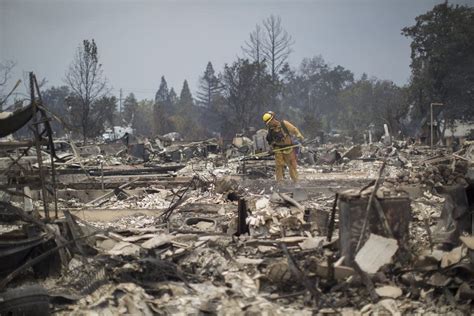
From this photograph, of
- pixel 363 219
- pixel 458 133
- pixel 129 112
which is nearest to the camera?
pixel 363 219

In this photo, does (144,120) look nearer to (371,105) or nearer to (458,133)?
(371,105)

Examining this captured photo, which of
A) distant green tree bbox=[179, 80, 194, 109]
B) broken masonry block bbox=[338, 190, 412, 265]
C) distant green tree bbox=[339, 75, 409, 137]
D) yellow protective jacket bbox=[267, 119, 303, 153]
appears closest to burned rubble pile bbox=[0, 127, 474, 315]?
broken masonry block bbox=[338, 190, 412, 265]

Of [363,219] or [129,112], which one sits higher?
[129,112]

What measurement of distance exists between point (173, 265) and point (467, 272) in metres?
3.44

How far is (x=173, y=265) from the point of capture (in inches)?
223

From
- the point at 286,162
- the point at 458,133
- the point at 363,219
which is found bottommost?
the point at 363,219

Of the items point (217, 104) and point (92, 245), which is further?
point (217, 104)

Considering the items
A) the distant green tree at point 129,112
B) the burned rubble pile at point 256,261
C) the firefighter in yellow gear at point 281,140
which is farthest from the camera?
the distant green tree at point 129,112

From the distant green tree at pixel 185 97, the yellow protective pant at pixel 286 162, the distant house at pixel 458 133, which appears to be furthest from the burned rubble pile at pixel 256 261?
the distant green tree at pixel 185 97

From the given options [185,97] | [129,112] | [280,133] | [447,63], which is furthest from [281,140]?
[185,97]

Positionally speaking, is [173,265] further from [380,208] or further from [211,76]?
[211,76]

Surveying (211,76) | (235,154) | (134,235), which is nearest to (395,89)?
(211,76)

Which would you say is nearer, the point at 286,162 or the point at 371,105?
the point at 286,162

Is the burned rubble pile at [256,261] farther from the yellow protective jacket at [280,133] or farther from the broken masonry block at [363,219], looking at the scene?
the yellow protective jacket at [280,133]
